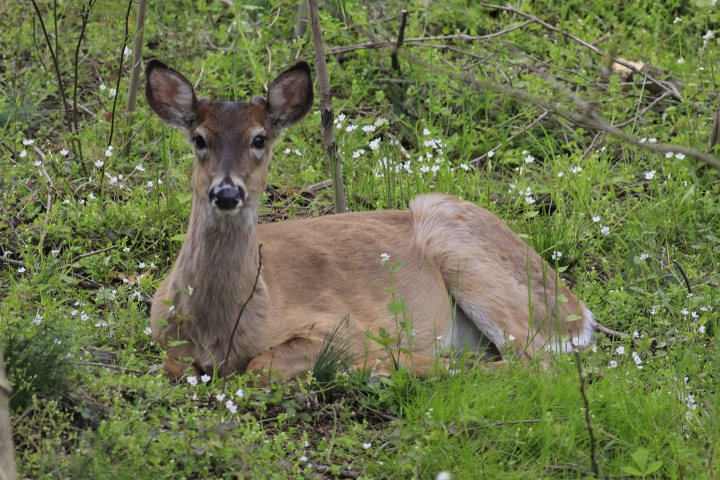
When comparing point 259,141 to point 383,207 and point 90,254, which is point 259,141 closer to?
point 90,254

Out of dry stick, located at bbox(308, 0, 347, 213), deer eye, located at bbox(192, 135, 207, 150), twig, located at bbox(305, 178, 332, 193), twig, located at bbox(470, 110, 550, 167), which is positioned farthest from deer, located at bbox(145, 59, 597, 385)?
twig, located at bbox(470, 110, 550, 167)

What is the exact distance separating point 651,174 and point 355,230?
2.07 meters

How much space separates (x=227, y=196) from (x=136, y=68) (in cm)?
249

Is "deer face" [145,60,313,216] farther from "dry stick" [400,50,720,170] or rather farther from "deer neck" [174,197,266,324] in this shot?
"dry stick" [400,50,720,170]

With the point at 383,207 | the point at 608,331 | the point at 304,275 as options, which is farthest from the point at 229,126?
the point at 608,331

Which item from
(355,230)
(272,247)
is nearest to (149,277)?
(272,247)

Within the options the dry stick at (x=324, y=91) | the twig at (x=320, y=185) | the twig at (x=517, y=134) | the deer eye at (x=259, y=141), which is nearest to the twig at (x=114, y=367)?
the deer eye at (x=259, y=141)

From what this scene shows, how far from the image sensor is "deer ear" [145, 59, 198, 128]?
16.3 feet

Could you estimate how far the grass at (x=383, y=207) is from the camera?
12.5 feet

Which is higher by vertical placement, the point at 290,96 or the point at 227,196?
the point at 290,96

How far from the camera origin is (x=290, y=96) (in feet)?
17.0

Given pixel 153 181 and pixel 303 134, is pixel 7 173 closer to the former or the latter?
pixel 153 181

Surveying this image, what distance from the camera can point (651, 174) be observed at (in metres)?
6.37

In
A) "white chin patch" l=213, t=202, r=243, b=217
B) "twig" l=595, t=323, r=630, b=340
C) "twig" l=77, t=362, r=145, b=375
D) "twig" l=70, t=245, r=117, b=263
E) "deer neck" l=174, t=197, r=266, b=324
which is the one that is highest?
"white chin patch" l=213, t=202, r=243, b=217
